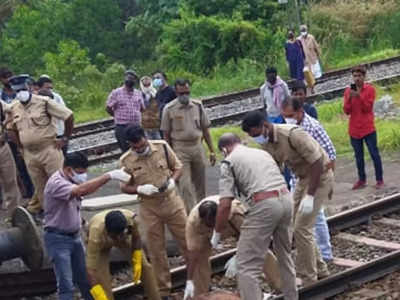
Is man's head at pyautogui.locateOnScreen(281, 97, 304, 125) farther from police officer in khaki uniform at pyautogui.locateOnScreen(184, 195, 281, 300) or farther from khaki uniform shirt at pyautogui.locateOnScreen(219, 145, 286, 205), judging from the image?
khaki uniform shirt at pyautogui.locateOnScreen(219, 145, 286, 205)

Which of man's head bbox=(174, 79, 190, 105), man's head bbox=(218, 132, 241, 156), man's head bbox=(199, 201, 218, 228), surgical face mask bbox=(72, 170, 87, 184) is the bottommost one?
man's head bbox=(199, 201, 218, 228)

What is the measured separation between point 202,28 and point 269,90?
1586cm

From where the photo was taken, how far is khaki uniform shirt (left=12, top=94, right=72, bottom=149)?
11.3 m

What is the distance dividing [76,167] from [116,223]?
637mm

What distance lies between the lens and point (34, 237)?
9.73m

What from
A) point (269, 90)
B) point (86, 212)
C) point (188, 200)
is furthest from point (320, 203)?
point (269, 90)

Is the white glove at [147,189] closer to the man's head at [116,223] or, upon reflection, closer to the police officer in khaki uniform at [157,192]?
the police officer in khaki uniform at [157,192]

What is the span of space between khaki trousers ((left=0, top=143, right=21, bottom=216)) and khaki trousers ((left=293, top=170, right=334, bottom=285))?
14.4ft

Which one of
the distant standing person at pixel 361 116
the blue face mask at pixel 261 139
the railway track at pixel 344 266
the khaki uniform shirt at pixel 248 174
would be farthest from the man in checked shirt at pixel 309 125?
the distant standing person at pixel 361 116

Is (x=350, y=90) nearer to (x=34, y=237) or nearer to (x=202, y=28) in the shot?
(x=34, y=237)

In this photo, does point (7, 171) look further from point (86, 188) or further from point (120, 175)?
point (86, 188)

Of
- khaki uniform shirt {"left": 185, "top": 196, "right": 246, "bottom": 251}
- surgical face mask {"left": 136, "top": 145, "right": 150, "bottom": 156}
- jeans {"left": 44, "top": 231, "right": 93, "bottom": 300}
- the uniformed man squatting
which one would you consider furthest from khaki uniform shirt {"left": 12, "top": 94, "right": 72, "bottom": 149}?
the uniformed man squatting

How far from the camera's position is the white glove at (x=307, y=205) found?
9039 mm

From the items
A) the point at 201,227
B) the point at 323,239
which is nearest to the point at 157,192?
the point at 201,227
